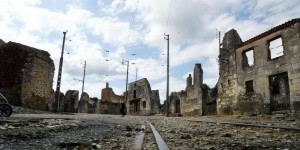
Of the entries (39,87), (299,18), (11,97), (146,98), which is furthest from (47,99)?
(299,18)

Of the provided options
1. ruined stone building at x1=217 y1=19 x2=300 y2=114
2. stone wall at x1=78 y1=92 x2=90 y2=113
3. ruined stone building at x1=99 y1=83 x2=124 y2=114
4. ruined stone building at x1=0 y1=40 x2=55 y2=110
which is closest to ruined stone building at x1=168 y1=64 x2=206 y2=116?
ruined stone building at x1=217 y1=19 x2=300 y2=114

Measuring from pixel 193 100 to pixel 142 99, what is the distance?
13445 millimetres

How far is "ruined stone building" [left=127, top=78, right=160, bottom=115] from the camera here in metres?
39.0

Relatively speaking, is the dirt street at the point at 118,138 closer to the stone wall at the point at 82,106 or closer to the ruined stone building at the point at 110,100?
the stone wall at the point at 82,106

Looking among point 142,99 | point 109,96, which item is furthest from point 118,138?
point 109,96

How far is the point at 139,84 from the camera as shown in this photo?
42750 mm

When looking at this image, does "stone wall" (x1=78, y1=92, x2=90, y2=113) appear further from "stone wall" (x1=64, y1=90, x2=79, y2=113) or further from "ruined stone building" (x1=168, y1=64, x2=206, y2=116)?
"ruined stone building" (x1=168, y1=64, x2=206, y2=116)

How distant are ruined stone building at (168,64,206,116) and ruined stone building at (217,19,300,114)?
12.7ft

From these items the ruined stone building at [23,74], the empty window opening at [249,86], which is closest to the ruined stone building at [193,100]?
the empty window opening at [249,86]

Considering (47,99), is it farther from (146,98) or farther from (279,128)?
(279,128)

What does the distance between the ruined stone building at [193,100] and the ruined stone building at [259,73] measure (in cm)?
387

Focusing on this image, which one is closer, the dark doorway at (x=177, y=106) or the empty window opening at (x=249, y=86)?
the empty window opening at (x=249, y=86)

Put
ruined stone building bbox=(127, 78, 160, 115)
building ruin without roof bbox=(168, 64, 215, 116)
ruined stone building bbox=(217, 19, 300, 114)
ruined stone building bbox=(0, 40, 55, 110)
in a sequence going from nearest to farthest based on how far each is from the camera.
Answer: ruined stone building bbox=(217, 19, 300, 114), ruined stone building bbox=(0, 40, 55, 110), building ruin without roof bbox=(168, 64, 215, 116), ruined stone building bbox=(127, 78, 160, 115)

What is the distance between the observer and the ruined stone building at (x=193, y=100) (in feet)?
91.4
